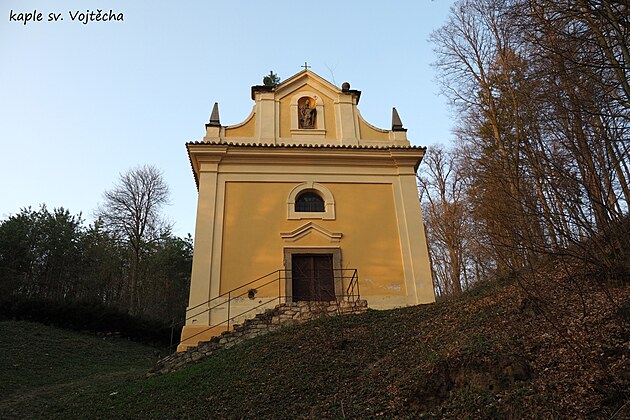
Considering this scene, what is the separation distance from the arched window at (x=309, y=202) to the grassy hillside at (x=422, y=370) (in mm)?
5140

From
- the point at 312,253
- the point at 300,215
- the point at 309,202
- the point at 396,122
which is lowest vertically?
the point at 312,253

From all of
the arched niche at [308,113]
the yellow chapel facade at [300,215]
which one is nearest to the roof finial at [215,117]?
the yellow chapel facade at [300,215]

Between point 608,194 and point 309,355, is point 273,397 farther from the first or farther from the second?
point 608,194

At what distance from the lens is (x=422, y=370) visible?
6629 millimetres

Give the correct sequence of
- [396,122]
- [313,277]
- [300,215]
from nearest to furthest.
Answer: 1. [313,277]
2. [300,215]
3. [396,122]

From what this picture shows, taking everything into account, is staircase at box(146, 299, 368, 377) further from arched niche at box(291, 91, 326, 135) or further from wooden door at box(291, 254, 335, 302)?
arched niche at box(291, 91, 326, 135)

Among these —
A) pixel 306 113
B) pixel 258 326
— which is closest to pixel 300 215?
Result: pixel 306 113

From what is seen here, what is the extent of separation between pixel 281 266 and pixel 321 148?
4343 mm

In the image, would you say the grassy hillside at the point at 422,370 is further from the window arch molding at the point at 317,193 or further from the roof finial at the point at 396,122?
the roof finial at the point at 396,122

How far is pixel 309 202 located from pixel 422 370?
9.39 metres

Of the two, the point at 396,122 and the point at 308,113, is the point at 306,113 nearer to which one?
the point at 308,113

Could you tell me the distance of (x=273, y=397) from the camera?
23.7 feet

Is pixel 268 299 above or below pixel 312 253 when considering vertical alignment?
below

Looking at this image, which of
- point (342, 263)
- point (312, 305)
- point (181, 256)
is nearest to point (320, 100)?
point (342, 263)
